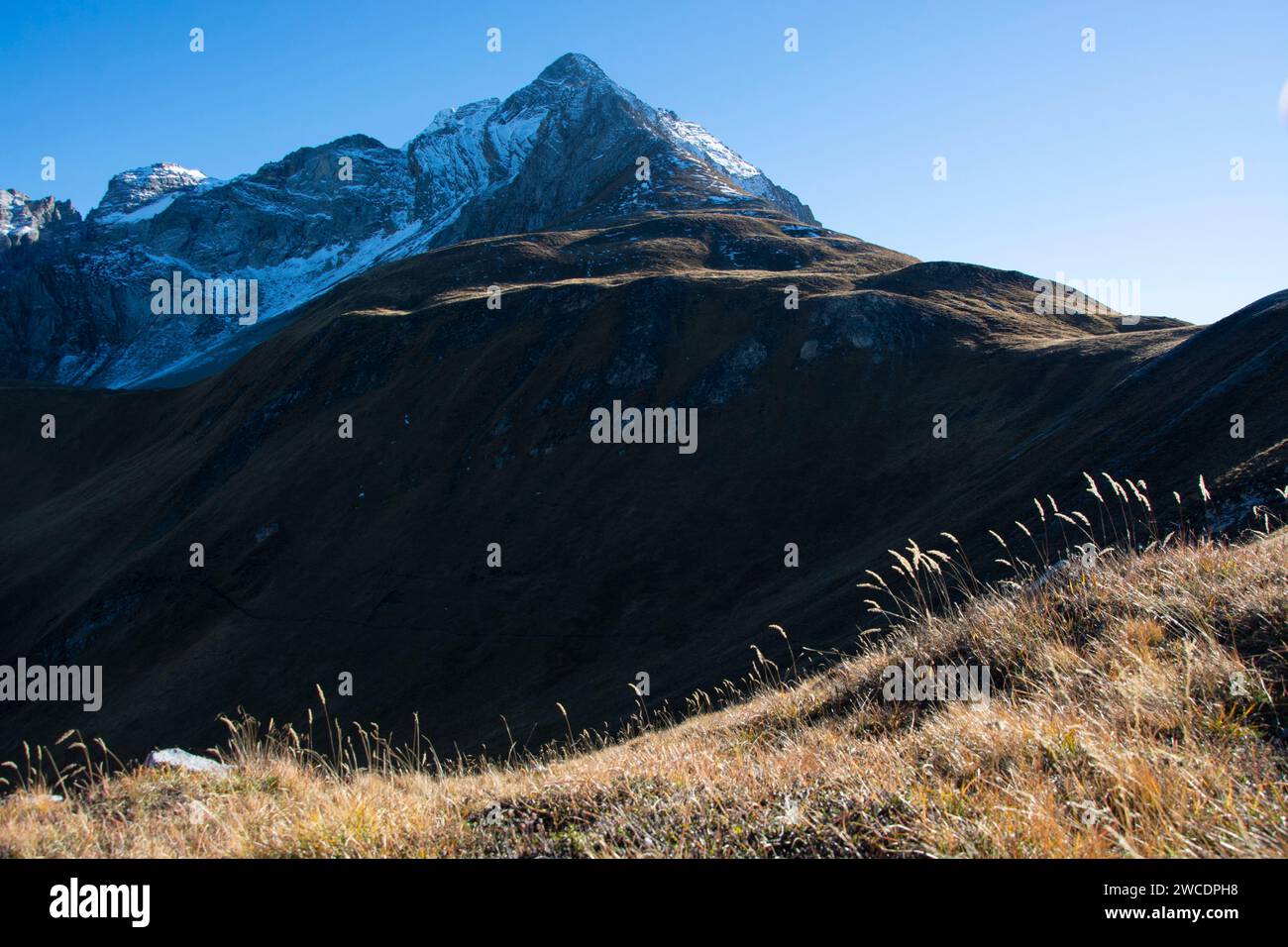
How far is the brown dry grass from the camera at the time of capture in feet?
10.4

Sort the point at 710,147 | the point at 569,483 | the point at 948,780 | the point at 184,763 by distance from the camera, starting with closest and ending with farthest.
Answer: the point at 948,780, the point at 184,763, the point at 569,483, the point at 710,147

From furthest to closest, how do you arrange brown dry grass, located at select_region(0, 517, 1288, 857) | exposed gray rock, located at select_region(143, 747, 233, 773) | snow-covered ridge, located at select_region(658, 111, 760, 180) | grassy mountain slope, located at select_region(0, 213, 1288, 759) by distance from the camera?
snow-covered ridge, located at select_region(658, 111, 760, 180)
grassy mountain slope, located at select_region(0, 213, 1288, 759)
exposed gray rock, located at select_region(143, 747, 233, 773)
brown dry grass, located at select_region(0, 517, 1288, 857)

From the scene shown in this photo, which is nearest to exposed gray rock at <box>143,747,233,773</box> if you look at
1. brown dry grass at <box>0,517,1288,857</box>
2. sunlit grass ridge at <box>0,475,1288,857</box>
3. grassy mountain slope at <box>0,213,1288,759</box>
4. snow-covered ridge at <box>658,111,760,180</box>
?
sunlit grass ridge at <box>0,475,1288,857</box>

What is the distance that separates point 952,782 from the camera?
3857 millimetres

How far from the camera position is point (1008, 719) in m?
4.38

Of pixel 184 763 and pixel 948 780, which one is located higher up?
pixel 948 780

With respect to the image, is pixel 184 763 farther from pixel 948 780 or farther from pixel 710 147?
pixel 710 147

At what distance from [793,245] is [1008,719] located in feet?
248

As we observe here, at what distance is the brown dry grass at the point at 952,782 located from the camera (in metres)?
3.18

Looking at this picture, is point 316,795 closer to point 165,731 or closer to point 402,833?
point 402,833

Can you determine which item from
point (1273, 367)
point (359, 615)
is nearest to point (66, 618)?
point (359, 615)

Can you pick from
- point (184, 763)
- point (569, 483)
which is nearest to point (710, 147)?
point (569, 483)

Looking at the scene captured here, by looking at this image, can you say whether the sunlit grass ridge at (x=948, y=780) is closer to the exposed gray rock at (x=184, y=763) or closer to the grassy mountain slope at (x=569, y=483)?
the exposed gray rock at (x=184, y=763)

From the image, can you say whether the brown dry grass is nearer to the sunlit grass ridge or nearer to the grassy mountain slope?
the sunlit grass ridge
